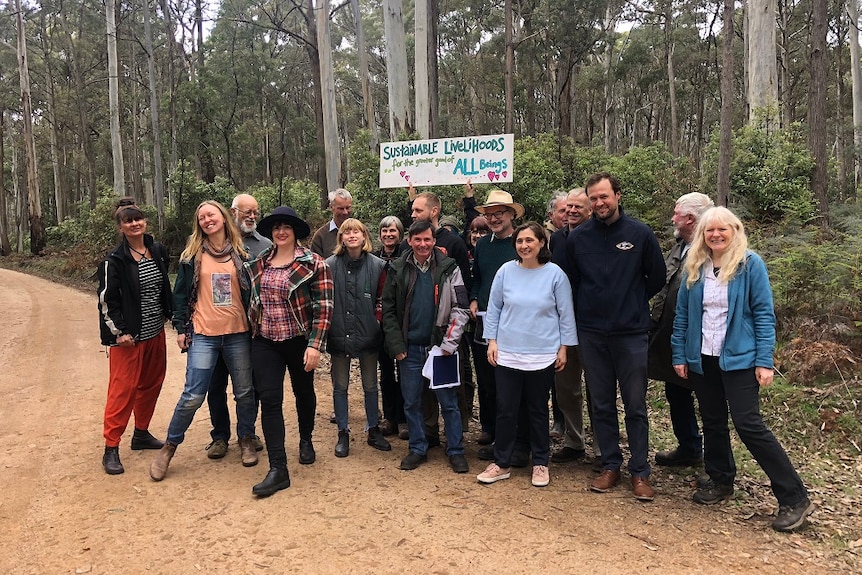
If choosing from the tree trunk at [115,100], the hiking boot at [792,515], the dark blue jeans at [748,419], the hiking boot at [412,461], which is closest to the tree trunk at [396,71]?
the hiking boot at [412,461]

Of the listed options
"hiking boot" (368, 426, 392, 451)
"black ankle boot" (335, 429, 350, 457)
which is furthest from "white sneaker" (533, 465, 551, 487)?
"black ankle boot" (335, 429, 350, 457)

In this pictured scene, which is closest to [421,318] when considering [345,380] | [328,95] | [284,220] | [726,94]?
[345,380]

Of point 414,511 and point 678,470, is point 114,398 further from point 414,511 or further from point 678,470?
point 678,470

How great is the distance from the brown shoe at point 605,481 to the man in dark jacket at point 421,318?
94 cm

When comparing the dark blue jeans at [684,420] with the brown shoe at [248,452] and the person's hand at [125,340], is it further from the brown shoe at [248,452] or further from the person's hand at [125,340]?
the person's hand at [125,340]

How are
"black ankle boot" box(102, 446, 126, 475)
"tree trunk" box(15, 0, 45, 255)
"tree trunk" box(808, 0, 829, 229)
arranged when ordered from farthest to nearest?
"tree trunk" box(15, 0, 45, 255)
"tree trunk" box(808, 0, 829, 229)
"black ankle boot" box(102, 446, 126, 475)

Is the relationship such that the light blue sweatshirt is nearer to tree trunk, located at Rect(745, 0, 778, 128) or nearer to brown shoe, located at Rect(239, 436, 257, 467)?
brown shoe, located at Rect(239, 436, 257, 467)

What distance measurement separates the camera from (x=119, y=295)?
172 inches

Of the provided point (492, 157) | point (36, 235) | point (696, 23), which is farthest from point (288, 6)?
point (492, 157)

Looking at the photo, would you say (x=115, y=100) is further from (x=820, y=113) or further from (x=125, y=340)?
(x=820, y=113)

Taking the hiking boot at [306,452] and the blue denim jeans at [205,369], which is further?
the hiking boot at [306,452]

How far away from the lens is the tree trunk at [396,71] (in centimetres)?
1227

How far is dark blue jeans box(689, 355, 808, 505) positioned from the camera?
3.46 metres

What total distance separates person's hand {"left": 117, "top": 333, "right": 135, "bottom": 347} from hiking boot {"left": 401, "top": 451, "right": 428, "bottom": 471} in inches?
85.8
